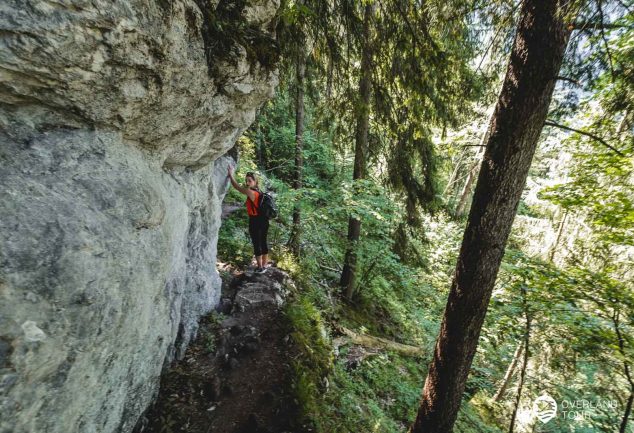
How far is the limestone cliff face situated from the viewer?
188cm

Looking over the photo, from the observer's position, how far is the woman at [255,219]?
632cm

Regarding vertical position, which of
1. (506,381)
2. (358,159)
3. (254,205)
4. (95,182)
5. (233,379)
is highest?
(358,159)

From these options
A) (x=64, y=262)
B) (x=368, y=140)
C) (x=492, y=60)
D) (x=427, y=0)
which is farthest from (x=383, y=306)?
(x=64, y=262)

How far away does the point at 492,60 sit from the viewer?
4.70 meters

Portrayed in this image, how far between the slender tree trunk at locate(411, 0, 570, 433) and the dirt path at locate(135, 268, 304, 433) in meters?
2.11

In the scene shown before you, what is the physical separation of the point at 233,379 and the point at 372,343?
5384 mm

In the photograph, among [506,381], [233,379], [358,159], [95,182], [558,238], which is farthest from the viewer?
[506,381]

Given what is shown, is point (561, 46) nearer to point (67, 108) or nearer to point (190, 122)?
point (190, 122)

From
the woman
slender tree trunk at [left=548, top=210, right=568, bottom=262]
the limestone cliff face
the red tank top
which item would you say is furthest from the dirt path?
slender tree trunk at [left=548, top=210, right=568, bottom=262]

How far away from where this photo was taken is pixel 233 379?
4.55 metres

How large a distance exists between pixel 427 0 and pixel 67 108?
4.79 meters

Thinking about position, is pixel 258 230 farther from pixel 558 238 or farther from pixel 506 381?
pixel 506 381

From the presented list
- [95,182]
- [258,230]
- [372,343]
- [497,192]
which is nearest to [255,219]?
[258,230]

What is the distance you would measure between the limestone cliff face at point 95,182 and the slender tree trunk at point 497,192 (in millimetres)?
3065
